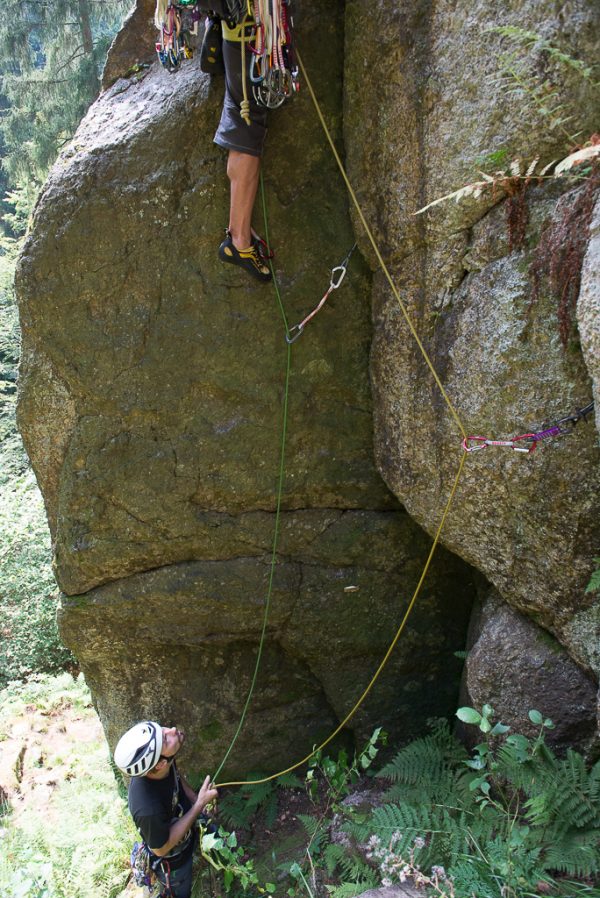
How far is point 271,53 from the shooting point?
11.3 ft

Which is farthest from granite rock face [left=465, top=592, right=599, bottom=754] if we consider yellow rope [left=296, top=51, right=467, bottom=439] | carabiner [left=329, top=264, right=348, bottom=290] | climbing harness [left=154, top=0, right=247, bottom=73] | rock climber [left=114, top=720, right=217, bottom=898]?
climbing harness [left=154, top=0, right=247, bottom=73]

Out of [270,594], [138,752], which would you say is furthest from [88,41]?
[138,752]

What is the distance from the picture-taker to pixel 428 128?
10.8 ft

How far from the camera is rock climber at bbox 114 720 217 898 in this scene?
346 centimetres

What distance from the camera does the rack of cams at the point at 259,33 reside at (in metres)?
3.42

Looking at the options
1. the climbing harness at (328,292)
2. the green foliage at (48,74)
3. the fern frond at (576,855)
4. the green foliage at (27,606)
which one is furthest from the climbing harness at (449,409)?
the green foliage at (48,74)

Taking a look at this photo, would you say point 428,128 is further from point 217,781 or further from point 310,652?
point 217,781

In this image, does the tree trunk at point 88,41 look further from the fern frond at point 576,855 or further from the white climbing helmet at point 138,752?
the fern frond at point 576,855

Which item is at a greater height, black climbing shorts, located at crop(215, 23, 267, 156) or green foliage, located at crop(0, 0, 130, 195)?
green foliage, located at crop(0, 0, 130, 195)

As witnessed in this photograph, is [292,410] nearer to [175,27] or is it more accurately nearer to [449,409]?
[449,409]

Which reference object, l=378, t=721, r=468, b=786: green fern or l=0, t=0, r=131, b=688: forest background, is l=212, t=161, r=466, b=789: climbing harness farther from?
l=0, t=0, r=131, b=688: forest background

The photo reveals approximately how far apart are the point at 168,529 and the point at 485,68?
302 cm

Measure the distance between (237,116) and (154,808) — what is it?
370 centimetres

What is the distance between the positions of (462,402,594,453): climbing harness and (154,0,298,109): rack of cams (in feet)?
6.97
